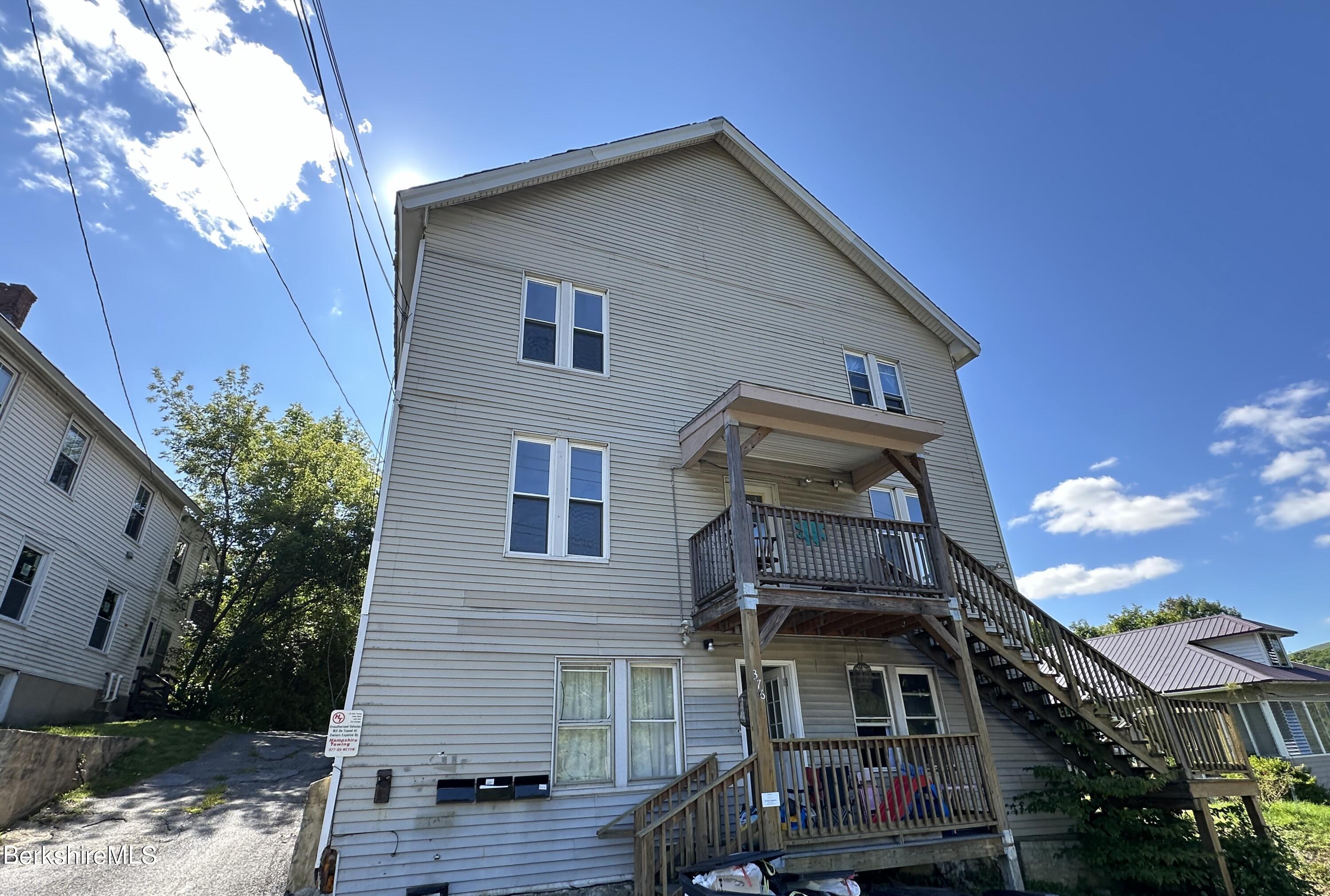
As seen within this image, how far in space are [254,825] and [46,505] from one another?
30.9ft

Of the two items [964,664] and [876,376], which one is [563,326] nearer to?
[876,376]

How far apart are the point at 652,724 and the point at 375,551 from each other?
4187 mm

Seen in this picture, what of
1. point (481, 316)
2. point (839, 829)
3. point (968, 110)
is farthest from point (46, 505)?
point (968, 110)

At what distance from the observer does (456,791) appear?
7.57 meters

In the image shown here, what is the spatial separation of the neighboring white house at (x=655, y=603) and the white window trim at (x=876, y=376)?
0.89 ft

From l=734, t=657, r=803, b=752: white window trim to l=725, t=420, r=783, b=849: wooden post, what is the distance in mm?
875

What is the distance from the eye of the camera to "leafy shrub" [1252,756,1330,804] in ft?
60.1

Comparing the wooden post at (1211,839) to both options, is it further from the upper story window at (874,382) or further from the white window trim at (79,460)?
the white window trim at (79,460)

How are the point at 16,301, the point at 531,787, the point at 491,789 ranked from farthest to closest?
the point at 16,301, the point at 531,787, the point at 491,789

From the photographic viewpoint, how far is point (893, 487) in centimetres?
1265

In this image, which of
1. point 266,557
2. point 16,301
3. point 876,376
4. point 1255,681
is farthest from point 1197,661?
point 16,301

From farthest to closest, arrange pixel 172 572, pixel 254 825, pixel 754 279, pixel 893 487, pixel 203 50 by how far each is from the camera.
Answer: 1. pixel 172 572
2. pixel 754 279
3. pixel 893 487
4. pixel 254 825
5. pixel 203 50

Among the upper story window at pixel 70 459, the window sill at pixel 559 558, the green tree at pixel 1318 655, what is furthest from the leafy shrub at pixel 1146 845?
the green tree at pixel 1318 655

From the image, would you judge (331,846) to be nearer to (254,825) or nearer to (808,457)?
(254,825)
